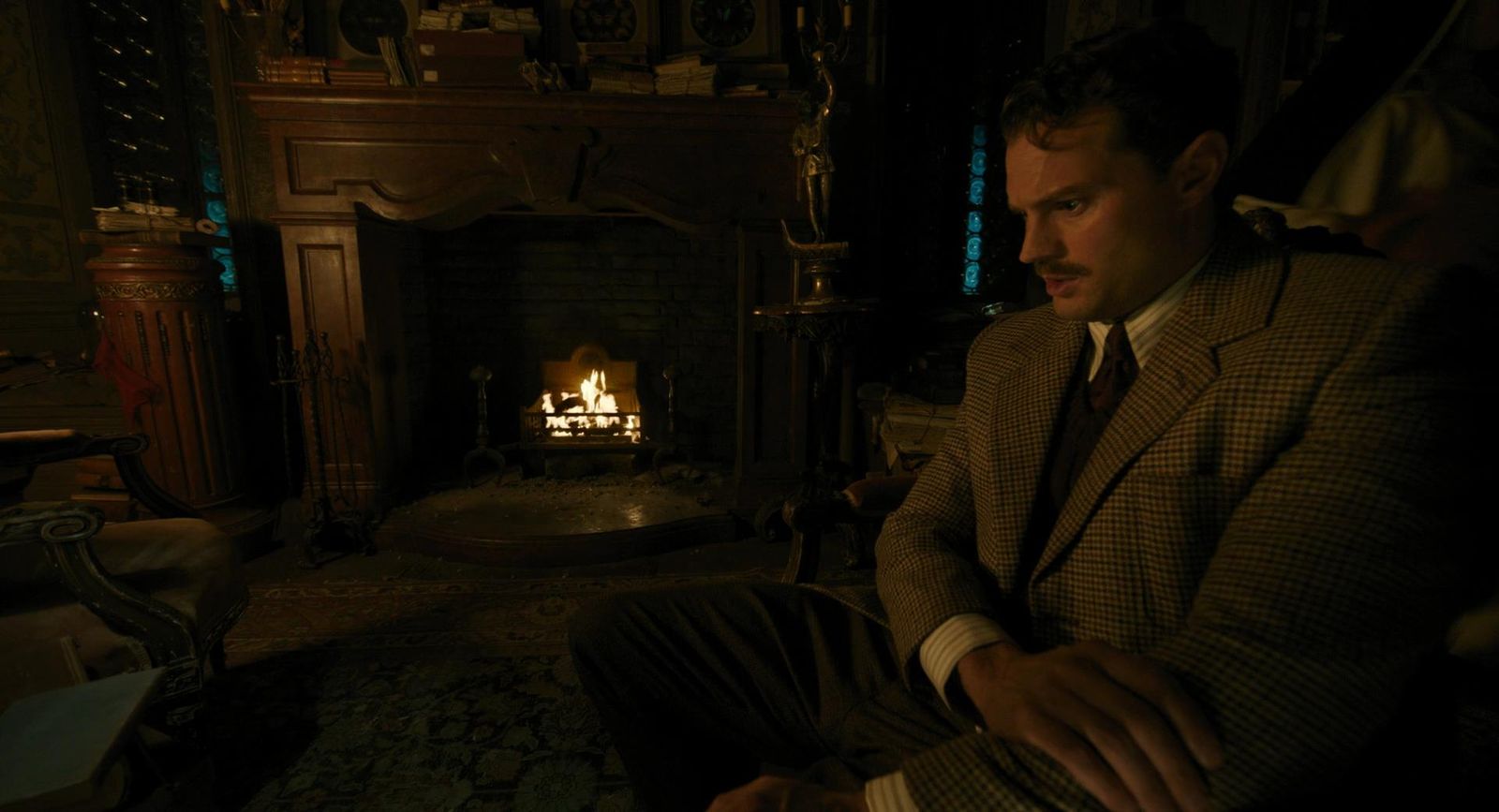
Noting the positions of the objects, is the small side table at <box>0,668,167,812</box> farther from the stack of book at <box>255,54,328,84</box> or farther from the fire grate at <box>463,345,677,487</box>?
the stack of book at <box>255,54,328,84</box>

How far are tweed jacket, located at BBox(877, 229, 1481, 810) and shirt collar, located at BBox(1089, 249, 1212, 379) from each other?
0.03 metres

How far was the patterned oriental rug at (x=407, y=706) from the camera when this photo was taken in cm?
169

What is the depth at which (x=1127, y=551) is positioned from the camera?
3.06 feet

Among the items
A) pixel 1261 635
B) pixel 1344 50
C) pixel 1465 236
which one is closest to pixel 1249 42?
pixel 1344 50

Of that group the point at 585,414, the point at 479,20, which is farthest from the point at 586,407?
the point at 479,20

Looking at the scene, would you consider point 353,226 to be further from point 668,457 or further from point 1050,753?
point 1050,753

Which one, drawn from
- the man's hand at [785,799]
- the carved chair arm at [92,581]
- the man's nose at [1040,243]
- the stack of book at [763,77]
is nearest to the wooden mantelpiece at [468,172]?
the stack of book at [763,77]

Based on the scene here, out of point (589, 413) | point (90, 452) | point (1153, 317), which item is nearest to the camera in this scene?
point (1153, 317)

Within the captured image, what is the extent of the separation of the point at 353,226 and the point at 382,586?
68.2 inches

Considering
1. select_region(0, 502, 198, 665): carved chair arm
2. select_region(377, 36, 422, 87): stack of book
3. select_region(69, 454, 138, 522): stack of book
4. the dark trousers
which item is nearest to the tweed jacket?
the dark trousers

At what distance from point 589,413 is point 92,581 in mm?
2389

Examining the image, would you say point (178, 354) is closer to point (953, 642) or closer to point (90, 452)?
point (90, 452)

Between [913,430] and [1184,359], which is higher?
[1184,359]

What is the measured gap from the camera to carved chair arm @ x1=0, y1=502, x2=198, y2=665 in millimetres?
1480
